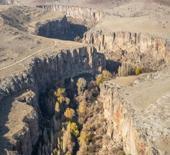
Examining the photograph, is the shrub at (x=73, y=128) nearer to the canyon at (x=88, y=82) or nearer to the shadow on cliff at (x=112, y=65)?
the canyon at (x=88, y=82)

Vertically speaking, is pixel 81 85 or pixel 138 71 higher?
pixel 138 71

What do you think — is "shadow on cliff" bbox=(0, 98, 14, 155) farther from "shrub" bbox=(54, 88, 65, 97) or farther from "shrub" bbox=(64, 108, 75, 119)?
"shrub" bbox=(54, 88, 65, 97)

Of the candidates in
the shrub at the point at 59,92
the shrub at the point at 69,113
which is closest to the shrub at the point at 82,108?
the shrub at the point at 69,113

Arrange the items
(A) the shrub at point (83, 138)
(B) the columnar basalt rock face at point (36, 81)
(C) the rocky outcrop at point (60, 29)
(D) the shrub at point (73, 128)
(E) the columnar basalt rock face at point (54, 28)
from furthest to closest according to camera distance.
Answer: (C) the rocky outcrop at point (60, 29) < (E) the columnar basalt rock face at point (54, 28) < (D) the shrub at point (73, 128) < (A) the shrub at point (83, 138) < (B) the columnar basalt rock face at point (36, 81)

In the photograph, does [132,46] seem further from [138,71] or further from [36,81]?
[36,81]

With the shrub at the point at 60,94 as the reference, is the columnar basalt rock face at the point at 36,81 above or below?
above

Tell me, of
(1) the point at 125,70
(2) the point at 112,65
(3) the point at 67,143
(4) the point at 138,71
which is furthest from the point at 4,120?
(2) the point at 112,65

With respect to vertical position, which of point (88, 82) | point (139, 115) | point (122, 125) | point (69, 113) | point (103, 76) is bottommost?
point (69, 113)
